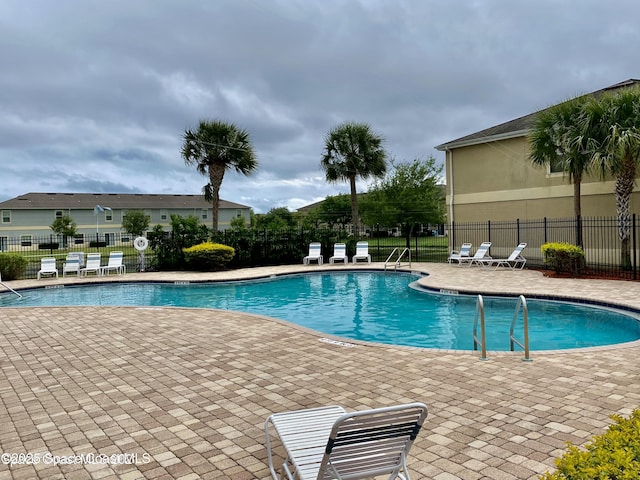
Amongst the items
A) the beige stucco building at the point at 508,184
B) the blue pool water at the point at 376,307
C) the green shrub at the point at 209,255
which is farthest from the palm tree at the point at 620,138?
the green shrub at the point at 209,255

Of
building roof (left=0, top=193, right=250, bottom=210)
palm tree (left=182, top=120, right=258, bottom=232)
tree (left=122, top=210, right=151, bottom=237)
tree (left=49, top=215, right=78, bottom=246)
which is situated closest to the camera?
palm tree (left=182, top=120, right=258, bottom=232)

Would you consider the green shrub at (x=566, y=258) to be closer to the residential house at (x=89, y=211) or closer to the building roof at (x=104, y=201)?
the residential house at (x=89, y=211)

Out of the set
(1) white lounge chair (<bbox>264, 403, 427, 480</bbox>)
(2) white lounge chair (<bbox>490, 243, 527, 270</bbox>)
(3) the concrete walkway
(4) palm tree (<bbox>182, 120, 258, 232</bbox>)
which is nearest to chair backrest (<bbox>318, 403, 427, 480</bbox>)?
(1) white lounge chair (<bbox>264, 403, 427, 480</bbox>)

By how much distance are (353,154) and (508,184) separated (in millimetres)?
8492

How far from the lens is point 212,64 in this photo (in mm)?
17219

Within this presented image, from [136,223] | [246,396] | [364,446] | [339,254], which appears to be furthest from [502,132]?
[136,223]

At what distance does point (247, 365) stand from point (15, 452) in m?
2.66

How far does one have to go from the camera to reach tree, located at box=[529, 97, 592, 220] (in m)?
14.3

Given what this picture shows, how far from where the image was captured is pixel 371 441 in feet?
7.57

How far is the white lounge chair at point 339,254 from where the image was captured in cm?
2100

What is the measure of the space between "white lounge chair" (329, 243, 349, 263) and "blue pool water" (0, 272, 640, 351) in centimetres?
280

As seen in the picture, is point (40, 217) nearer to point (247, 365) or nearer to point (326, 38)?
point (326, 38)

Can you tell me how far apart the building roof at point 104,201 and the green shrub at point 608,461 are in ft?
190

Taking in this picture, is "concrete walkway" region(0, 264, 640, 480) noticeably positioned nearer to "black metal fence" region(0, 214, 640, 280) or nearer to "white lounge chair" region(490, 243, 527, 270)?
"white lounge chair" region(490, 243, 527, 270)
